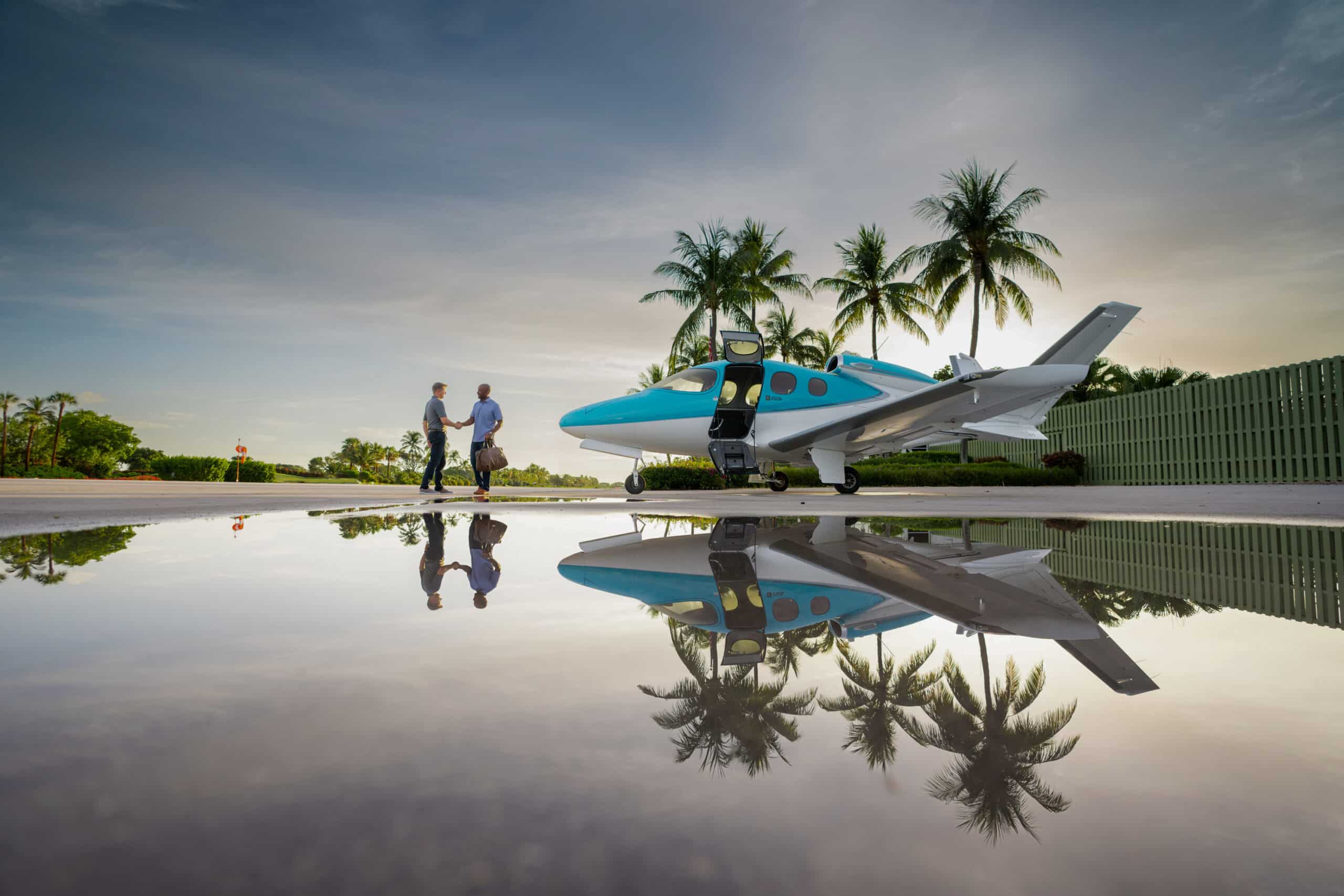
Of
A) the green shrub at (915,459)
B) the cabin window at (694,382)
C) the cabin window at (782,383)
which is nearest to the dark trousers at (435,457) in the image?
the cabin window at (694,382)

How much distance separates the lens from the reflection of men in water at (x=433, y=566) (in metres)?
2.05

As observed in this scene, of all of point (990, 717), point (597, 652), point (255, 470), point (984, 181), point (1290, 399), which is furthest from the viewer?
point (255, 470)

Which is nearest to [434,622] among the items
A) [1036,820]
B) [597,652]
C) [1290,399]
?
[597,652]

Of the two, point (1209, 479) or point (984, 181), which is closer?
point (1209, 479)

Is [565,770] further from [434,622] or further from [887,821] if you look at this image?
[434,622]

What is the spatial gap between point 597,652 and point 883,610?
2.74 ft

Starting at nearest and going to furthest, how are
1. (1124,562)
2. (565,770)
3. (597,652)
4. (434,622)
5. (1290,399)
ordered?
(565,770)
(597,652)
(434,622)
(1124,562)
(1290,399)

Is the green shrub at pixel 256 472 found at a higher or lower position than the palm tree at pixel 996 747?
higher

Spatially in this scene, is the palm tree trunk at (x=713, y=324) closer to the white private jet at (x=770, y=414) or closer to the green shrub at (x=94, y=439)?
the white private jet at (x=770, y=414)

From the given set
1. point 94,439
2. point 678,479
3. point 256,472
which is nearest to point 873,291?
point 678,479

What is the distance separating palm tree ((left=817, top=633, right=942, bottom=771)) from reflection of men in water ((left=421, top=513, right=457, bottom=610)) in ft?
3.92

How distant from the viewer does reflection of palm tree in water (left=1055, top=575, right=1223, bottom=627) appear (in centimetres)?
174

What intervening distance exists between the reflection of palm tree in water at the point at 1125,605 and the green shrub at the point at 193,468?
5536 centimetres

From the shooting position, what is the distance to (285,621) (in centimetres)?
170
